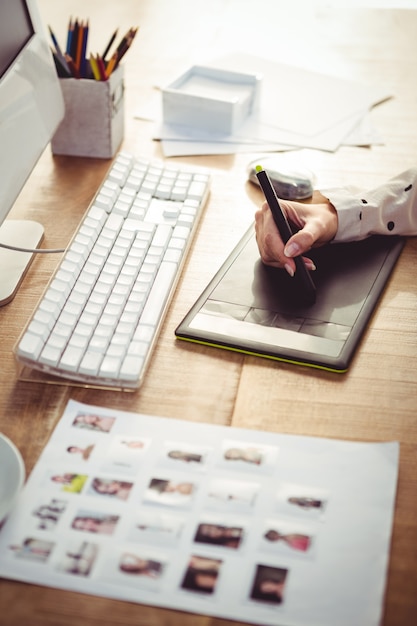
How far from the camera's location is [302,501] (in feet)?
2.20

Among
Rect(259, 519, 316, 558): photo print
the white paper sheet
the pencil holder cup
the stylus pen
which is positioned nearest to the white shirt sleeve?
the stylus pen

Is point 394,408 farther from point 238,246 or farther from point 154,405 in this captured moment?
point 238,246

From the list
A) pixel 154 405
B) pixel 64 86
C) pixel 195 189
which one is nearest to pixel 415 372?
pixel 154 405

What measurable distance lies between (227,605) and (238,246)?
559 mm

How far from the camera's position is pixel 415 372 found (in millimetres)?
830

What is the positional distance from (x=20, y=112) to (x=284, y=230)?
0.41 metres

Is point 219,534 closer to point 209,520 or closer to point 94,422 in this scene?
point 209,520

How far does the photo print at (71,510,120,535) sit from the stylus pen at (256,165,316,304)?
387 mm

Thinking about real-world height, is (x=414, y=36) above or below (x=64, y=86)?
below

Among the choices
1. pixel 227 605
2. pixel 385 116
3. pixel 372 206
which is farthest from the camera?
pixel 385 116

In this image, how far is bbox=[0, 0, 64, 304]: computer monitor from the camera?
0.98 m

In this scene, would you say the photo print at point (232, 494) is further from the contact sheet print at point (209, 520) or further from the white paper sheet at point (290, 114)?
the white paper sheet at point (290, 114)

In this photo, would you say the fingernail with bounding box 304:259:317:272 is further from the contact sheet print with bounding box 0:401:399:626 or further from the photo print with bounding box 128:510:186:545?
the photo print with bounding box 128:510:186:545

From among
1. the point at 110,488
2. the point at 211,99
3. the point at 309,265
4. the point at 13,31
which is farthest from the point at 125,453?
the point at 211,99
